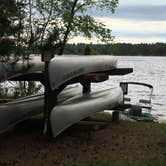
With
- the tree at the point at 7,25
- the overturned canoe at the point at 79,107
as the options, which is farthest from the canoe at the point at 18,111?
the tree at the point at 7,25

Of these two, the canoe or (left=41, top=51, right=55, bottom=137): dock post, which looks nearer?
(left=41, top=51, right=55, bottom=137): dock post

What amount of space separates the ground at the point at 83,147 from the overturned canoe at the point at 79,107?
1.16 ft

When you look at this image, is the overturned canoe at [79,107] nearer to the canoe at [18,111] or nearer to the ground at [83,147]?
the ground at [83,147]

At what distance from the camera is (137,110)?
16.7m

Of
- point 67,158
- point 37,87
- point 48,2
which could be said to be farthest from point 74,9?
point 67,158

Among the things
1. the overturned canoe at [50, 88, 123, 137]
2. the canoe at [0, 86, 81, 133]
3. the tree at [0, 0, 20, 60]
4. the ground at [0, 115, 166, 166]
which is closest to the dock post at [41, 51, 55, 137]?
the overturned canoe at [50, 88, 123, 137]

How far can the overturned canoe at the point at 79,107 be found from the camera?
9953 millimetres

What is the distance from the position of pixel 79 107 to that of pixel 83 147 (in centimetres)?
132

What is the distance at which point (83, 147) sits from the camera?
32.9 ft

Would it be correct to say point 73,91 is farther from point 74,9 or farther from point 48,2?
point 74,9

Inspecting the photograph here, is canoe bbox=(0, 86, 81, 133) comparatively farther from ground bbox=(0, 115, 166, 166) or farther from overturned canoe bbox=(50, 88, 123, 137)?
overturned canoe bbox=(50, 88, 123, 137)

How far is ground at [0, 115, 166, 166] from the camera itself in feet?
29.2

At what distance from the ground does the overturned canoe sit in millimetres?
354

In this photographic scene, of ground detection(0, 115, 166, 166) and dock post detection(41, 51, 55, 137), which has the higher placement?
dock post detection(41, 51, 55, 137)
